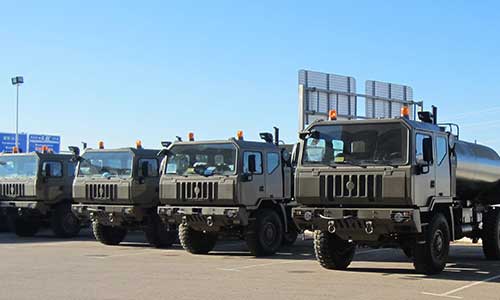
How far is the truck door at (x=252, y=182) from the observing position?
51.3 ft

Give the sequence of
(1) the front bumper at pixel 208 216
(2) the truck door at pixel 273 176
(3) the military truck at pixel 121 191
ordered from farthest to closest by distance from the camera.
→ (3) the military truck at pixel 121 191 < (2) the truck door at pixel 273 176 < (1) the front bumper at pixel 208 216

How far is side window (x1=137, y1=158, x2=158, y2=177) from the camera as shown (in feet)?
60.5

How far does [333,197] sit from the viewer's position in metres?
12.2

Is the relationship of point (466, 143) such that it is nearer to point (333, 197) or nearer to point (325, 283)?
point (333, 197)

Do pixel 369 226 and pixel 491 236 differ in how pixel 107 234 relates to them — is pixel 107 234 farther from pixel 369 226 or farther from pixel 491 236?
pixel 491 236

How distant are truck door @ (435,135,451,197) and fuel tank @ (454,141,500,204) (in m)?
0.85

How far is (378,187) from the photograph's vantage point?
11.8 meters

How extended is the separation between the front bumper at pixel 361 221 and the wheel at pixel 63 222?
11.6 metres

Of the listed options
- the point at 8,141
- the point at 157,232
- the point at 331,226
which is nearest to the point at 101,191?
the point at 157,232

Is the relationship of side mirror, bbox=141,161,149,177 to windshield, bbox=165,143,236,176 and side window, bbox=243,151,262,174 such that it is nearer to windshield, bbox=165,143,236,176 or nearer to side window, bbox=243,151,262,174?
windshield, bbox=165,143,236,176

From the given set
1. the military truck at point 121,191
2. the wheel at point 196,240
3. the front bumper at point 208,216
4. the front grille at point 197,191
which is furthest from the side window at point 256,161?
the military truck at point 121,191

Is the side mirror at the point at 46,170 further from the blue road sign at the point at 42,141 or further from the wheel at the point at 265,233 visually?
the blue road sign at the point at 42,141

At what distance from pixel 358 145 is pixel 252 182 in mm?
4130

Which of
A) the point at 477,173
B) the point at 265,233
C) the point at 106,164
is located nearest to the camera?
the point at 477,173
